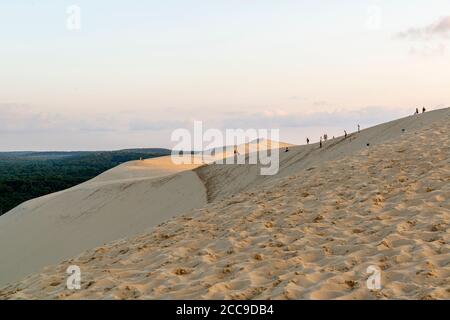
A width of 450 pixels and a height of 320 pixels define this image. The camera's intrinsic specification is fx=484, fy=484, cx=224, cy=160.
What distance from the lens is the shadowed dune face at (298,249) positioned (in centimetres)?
588

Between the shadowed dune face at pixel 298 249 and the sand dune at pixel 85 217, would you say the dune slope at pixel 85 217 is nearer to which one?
the sand dune at pixel 85 217

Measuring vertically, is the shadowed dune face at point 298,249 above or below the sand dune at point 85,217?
above

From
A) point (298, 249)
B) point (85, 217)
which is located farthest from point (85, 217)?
point (298, 249)

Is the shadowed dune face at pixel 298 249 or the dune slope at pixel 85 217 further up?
the shadowed dune face at pixel 298 249

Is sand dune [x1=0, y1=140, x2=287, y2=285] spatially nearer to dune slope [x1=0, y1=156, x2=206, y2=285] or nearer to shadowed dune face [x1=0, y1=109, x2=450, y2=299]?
dune slope [x1=0, y1=156, x2=206, y2=285]

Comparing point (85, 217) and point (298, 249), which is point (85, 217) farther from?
point (298, 249)

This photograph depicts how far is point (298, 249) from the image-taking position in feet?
23.6

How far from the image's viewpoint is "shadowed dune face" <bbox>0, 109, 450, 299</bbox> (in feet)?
19.3

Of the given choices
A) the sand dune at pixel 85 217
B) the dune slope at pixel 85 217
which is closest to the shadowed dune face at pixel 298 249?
the dune slope at pixel 85 217

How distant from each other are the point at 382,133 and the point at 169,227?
18999 mm

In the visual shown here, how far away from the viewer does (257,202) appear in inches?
433

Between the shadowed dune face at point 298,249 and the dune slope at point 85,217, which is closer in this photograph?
the shadowed dune face at point 298,249

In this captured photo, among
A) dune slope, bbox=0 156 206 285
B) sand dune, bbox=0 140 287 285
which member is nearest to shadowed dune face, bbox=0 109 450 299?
dune slope, bbox=0 156 206 285
